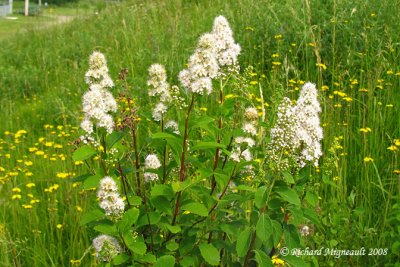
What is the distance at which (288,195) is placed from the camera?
Answer: 1.81 metres

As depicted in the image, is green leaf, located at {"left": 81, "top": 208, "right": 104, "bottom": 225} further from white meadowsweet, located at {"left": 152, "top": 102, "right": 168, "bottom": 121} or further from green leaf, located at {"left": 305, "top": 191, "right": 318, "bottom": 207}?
green leaf, located at {"left": 305, "top": 191, "right": 318, "bottom": 207}

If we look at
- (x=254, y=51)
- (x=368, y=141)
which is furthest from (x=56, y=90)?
(x=368, y=141)

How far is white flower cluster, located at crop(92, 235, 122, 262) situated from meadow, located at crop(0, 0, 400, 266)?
0.29ft

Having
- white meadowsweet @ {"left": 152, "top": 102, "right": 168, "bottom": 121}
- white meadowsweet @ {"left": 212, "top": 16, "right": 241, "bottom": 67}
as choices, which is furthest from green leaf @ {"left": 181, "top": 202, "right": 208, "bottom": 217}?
white meadowsweet @ {"left": 212, "top": 16, "right": 241, "bottom": 67}

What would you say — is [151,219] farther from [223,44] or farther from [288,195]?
[223,44]

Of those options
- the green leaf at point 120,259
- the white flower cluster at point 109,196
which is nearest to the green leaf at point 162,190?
the white flower cluster at point 109,196

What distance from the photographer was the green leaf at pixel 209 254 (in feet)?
6.13

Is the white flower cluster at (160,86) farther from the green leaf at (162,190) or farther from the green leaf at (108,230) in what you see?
the green leaf at (108,230)

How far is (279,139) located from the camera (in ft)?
6.08

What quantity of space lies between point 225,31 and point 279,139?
0.40 metres

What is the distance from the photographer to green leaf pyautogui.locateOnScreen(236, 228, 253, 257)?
1867 millimetres

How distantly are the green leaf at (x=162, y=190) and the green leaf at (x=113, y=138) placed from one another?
0.20 m

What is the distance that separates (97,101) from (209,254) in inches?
24.0

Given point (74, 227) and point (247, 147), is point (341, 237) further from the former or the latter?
point (74, 227)
